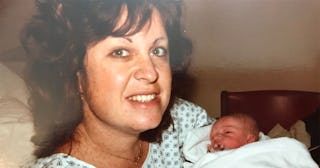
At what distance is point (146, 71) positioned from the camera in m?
0.50

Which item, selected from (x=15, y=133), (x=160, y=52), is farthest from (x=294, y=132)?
(x=15, y=133)

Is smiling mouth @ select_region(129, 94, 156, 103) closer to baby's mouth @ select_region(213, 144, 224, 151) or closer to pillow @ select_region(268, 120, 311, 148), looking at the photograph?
baby's mouth @ select_region(213, 144, 224, 151)

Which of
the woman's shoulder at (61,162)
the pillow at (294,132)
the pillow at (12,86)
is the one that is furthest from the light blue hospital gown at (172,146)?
the pillow at (294,132)

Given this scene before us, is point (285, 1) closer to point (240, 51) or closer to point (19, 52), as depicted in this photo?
point (240, 51)

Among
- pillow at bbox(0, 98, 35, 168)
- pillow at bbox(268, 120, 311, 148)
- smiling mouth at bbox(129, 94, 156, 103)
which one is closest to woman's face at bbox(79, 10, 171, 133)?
smiling mouth at bbox(129, 94, 156, 103)

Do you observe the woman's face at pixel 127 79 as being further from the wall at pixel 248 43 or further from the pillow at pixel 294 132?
the pillow at pixel 294 132

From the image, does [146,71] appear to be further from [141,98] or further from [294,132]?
[294,132]

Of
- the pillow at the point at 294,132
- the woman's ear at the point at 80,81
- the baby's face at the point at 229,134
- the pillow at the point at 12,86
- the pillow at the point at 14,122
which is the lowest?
the pillow at the point at 294,132

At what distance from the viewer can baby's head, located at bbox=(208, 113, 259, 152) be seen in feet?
2.13

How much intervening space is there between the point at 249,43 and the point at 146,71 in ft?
1.05

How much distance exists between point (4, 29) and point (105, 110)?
0.65ft

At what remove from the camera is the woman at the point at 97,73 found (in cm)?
48

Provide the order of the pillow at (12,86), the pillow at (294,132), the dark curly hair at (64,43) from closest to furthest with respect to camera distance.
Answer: the dark curly hair at (64,43), the pillow at (12,86), the pillow at (294,132)

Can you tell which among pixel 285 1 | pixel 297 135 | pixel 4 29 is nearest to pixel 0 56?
pixel 4 29
